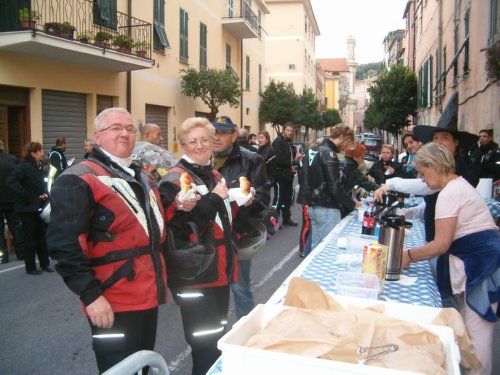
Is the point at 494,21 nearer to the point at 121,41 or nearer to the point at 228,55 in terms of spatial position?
the point at 121,41

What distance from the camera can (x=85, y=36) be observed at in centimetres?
1140

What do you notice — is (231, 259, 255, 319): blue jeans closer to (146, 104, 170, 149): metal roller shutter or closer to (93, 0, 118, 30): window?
(93, 0, 118, 30): window

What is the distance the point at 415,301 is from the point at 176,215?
1450 millimetres

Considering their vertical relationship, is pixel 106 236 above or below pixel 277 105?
below

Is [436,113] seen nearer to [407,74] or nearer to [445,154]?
[407,74]

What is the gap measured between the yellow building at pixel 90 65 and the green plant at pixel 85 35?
0.06m

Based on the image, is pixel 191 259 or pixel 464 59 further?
pixel 464 59

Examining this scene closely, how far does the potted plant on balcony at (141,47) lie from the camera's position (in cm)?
1346

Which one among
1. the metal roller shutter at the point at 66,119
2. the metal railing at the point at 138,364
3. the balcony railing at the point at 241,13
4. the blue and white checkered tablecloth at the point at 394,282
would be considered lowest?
the blue and white checkered tablecloth at the point at 394,282

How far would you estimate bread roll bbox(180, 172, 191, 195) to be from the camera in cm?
268

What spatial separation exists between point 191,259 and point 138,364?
3.89 feet

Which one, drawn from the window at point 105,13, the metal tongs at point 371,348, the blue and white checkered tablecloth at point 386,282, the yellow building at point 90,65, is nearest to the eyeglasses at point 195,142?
the blue and white checkered tablecloth at point 386,282

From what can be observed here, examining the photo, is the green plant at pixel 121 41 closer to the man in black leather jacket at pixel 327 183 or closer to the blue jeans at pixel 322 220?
the man in black leather jacket at pixel 327 183

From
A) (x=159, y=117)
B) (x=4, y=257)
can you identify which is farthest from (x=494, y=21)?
(x=159, y=117)
